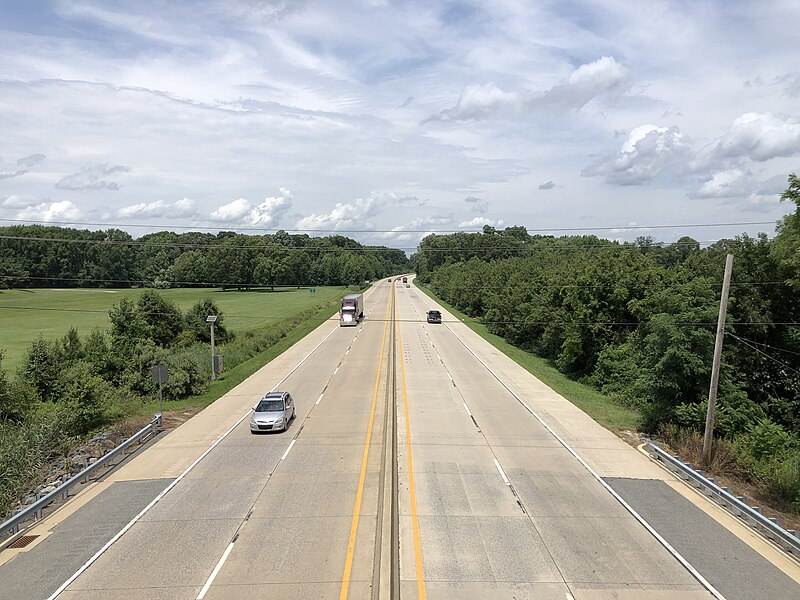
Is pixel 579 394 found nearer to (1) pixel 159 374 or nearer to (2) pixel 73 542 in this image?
(1) pixel 159 374

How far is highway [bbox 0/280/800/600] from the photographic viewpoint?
11625 mm

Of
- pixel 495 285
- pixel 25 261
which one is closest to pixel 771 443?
pixel 495 285

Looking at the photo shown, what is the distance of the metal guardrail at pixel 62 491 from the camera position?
13914mm

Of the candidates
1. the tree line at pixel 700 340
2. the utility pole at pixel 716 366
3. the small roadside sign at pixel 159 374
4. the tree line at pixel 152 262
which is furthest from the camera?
the tree line at pixel 152 262

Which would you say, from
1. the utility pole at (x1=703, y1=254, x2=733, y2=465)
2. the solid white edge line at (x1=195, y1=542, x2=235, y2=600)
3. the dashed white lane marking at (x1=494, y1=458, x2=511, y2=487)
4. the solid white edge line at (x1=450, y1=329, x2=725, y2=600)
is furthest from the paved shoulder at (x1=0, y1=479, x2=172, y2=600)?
the utility pole at (x1=703, y1=254, x2=733, y2=465)

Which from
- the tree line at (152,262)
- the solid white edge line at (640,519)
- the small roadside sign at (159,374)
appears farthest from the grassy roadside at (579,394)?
the tree line at (152,262)

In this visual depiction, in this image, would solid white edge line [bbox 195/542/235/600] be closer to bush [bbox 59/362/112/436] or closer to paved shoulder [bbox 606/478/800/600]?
paved shoulder [bbox 606/478/800/600]

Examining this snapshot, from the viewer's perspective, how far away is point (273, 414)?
22.9 meters

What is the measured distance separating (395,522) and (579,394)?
828 inches

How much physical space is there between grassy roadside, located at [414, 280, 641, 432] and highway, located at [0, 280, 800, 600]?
5.83 feet

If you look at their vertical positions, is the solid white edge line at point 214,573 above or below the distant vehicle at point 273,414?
below

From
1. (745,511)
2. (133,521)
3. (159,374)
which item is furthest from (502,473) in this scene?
(159,374)

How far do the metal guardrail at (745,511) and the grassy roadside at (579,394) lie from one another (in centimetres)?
593

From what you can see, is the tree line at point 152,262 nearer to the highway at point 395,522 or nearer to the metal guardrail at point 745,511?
the highway at point 395,522
